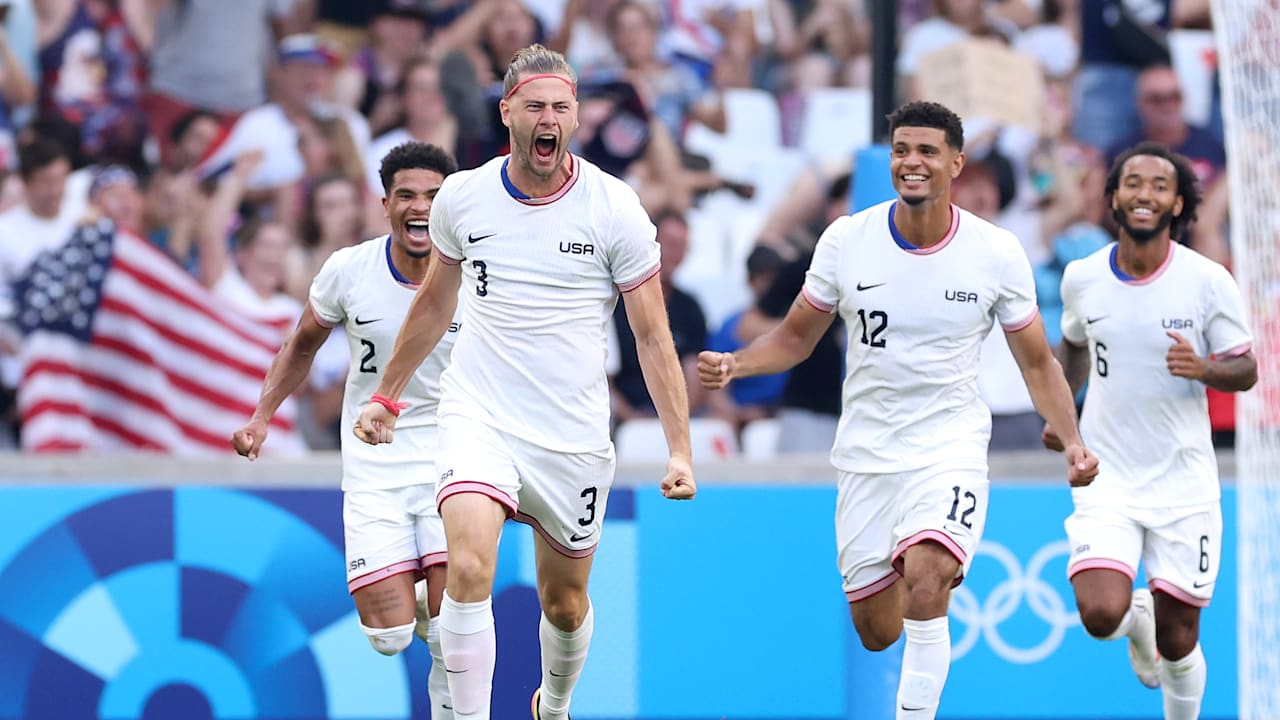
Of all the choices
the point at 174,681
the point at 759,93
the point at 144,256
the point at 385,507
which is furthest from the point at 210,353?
the point at 759,93

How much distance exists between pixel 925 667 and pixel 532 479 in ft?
5.69

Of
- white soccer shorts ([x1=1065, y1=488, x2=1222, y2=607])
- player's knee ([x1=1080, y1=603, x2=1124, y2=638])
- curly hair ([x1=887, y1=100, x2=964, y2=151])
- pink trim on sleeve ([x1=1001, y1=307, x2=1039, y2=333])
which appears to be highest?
curly hair ([x1=887, y1=100, x2=964, y2=151])

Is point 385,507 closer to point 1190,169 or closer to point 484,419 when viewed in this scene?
point 484,419

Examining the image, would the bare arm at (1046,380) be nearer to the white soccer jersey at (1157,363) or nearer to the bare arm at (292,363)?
the white soccer jersey at (1157,363)

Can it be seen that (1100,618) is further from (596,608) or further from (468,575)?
(468,575)

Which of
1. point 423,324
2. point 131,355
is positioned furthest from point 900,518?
point 131,355

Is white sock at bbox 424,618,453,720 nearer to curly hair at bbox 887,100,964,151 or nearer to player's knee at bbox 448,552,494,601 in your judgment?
player's knee at bbox 448,552,494,601

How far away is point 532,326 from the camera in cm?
642

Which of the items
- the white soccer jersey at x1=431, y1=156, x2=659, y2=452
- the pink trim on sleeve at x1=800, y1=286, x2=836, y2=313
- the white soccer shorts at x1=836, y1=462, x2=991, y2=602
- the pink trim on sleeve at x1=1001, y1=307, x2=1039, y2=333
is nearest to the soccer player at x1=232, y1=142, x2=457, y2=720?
the white soccer jersey at x1=431, y1=156, x2=659, y2=452

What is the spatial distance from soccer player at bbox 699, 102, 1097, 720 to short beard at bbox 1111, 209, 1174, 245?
1119 mm

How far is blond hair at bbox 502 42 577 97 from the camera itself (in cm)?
630

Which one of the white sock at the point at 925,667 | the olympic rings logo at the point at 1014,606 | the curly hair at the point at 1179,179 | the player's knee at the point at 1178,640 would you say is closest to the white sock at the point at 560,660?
the white sock at the point at 925,667

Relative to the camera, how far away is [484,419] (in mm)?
6395

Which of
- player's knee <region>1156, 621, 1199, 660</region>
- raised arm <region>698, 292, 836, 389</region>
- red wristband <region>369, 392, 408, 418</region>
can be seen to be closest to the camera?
red wristband <region>369, 392, 408, 418</region>
